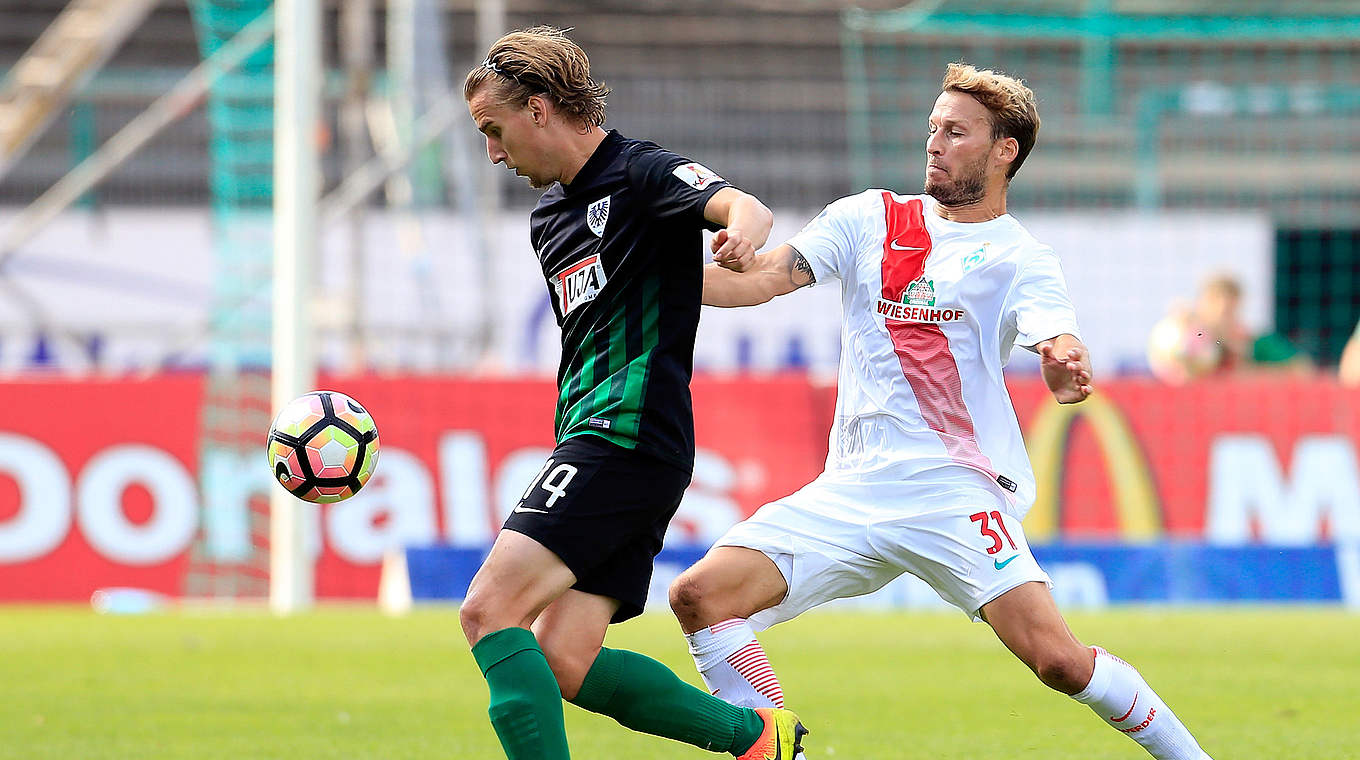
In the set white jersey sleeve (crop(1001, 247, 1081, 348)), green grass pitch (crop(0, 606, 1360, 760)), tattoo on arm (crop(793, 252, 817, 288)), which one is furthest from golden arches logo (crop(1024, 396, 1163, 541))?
tattoo on arm (crop(793, 252, 817, 288))

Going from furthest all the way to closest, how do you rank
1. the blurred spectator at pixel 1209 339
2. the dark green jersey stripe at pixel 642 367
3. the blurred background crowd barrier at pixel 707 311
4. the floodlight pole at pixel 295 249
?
the blurred spectator at pixel 1209 339 → the blurred background crowd barrier at pixel 707 311 → the floodlight pole at pixel 295 249 → the dark green jersey stripe at pixel 642 367

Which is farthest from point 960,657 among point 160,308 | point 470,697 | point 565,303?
point 160,308

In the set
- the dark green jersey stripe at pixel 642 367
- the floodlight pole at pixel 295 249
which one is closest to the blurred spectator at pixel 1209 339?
the floodlight pole at pixel 295 249

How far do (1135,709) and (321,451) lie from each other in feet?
7.91

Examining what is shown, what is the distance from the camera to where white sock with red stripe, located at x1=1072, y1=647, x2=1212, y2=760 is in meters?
5.00

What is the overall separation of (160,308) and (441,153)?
3.19 m

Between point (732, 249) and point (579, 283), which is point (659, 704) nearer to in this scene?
point (579, 283)

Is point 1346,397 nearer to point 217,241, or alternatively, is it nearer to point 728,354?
point 728,354

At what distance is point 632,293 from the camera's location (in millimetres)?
4730

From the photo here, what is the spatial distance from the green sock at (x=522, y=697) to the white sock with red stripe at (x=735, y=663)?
0.78 meters

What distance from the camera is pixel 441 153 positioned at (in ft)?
59.9

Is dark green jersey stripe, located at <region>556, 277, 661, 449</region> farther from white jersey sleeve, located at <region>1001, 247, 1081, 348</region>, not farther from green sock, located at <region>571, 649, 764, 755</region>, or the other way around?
white jersey sleeve, located at <region>1001, 247, 1081, 348</region>

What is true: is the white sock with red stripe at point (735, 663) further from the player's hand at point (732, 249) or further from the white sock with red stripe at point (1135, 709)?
the player's hand at point (732, 249)

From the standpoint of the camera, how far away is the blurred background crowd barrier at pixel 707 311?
12.9 meters
